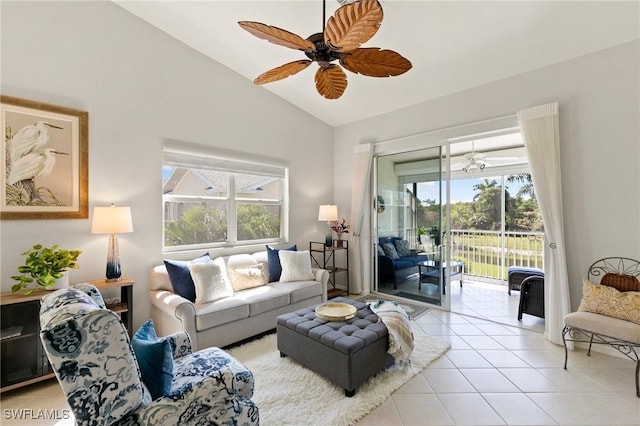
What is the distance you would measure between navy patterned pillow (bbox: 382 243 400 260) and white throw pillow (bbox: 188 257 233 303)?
8.69 ft

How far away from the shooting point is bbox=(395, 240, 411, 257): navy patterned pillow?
450 centimetres

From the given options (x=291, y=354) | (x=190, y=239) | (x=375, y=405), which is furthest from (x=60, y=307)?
(x=190, y=239)

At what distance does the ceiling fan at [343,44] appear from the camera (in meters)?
1.57

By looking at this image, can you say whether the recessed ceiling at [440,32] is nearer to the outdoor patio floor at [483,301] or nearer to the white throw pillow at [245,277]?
the white throw pillow at [245,277]

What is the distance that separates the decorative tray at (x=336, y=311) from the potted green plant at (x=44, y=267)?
2.21 metres

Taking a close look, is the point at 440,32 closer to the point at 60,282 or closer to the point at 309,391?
the point at 309,391

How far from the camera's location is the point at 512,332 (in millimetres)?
3311

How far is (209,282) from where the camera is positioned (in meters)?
3.00

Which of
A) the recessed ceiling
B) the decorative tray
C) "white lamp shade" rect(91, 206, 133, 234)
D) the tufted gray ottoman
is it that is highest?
the recessed ceiling

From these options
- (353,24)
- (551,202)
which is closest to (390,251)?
(551,202)

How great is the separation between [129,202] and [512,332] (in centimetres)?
458

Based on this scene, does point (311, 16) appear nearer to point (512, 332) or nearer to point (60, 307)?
point (60, 307)

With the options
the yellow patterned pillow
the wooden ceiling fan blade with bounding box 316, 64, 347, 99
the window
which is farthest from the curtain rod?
the wooden ceiling fan blade with bounding box 316, 64, 347, 99

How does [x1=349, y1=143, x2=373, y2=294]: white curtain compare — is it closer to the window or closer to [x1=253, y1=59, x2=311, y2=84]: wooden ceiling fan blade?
the window
